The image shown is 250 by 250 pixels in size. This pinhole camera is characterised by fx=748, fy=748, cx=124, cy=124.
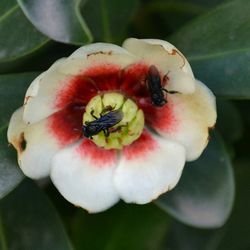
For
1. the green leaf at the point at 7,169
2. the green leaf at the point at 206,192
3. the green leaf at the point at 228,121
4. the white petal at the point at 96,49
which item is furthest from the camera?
the green leaf at the point at 228,121

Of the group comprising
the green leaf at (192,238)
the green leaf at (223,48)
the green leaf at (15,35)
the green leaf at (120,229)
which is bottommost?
the green leaf at (192,238)

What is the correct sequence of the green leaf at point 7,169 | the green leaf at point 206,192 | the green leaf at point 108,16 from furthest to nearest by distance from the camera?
the green leaf at point 108,16
the green leaf at point 206,192
the green leaf at point 7,169

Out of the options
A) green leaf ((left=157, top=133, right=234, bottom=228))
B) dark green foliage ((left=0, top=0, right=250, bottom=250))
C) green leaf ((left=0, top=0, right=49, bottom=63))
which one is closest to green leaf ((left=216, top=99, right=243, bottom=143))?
dark green foliage ((left=0, top=0, right=250, bottom=250))

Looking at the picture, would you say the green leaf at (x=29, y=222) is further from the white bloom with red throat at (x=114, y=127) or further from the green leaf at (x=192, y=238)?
the green leaf at (x=192, y=238)

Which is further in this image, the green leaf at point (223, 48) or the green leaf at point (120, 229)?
the green leaf at point (120, 229)

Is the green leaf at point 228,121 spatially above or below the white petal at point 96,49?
below

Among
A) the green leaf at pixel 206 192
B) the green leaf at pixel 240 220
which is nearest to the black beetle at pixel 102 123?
the green leaf at pixel 206 192

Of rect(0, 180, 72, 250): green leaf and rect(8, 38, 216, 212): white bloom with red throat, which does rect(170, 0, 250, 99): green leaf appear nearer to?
rect(8, 38, 216, 212): white bloom with red throat

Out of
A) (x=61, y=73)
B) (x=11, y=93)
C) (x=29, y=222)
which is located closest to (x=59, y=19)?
(x=61, y=73)
